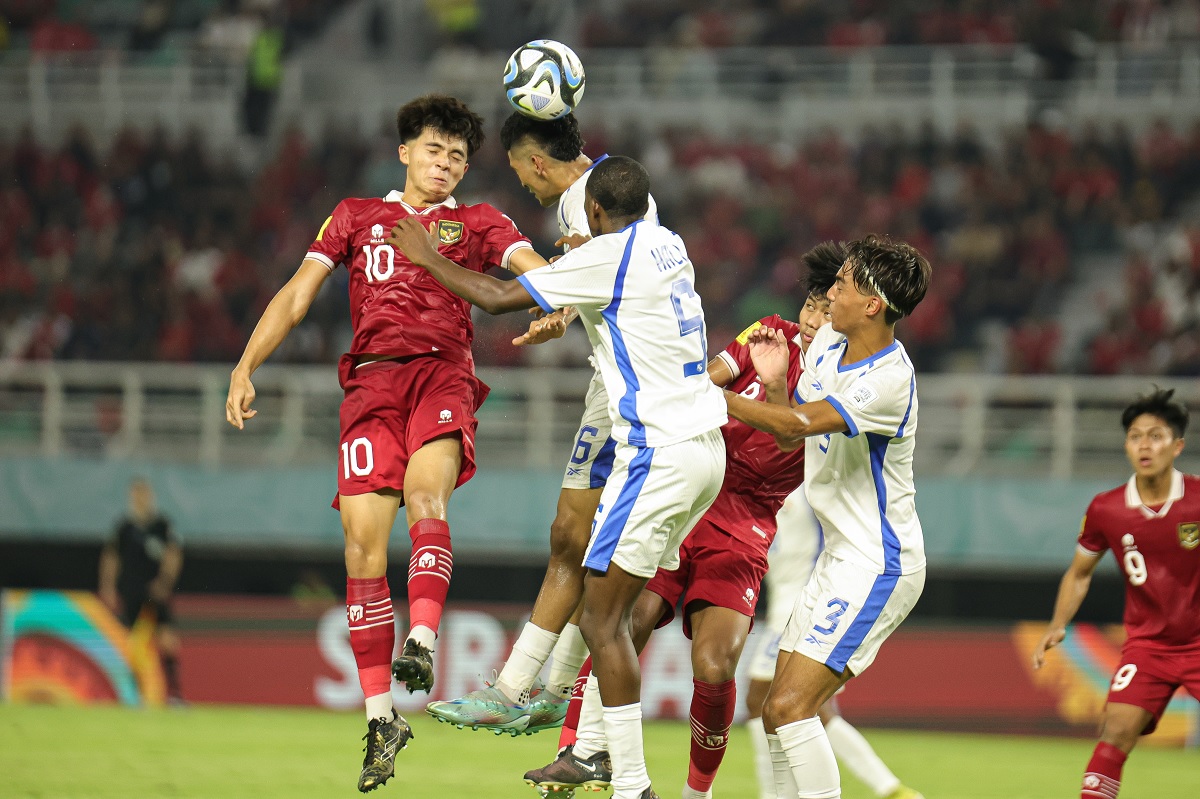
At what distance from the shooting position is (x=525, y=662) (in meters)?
6.82

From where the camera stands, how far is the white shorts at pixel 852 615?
6.16 m

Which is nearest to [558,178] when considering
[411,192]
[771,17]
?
[411,192]

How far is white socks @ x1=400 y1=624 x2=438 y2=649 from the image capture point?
20.5 feet

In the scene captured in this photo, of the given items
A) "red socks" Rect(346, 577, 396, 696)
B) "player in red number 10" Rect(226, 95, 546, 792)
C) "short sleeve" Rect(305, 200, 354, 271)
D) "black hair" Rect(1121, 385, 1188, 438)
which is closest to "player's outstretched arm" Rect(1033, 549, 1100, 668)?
"black hair" Rect(1121, 385, 1188, 438)

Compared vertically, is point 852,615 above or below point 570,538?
below

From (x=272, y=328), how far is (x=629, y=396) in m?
1.78

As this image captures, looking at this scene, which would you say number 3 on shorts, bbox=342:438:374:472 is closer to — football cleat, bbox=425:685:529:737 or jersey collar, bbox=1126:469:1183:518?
football cleat, bbox=425:685:529:737

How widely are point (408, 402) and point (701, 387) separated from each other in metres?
1.50

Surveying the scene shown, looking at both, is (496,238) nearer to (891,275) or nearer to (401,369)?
(401,369)

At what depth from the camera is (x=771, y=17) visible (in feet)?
72.6

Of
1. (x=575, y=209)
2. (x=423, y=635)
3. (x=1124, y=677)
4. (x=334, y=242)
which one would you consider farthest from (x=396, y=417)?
(x=1124, y=677)

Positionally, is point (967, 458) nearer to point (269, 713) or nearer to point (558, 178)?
point (269, 713)

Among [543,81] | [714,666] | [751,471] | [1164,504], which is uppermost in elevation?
[543,81]

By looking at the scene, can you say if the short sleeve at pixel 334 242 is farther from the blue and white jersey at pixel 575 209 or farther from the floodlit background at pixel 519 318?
the floodlit background at pixel 519 318
